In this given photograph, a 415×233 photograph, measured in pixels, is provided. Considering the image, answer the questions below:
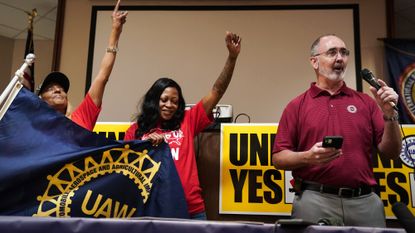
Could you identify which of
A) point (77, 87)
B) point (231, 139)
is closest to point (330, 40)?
point (231, 139)

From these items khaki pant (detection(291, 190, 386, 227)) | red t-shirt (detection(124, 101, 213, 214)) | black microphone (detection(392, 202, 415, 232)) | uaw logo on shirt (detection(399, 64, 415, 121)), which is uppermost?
uaw logo on shirt (detection(399, 64, 415, 121))

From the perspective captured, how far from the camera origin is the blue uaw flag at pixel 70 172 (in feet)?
4.69

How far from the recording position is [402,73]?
12.6 feet

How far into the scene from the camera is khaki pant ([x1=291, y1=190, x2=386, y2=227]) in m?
1.66

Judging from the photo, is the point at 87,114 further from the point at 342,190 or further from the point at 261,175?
the point at 342,190

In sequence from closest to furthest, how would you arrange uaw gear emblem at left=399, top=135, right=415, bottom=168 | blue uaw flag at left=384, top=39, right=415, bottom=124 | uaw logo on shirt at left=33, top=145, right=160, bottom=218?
uaw logo on shirt at left=33, top=145, right=160, bottom=218 < uaw gear emblem at left=399, top=135, right=415, bottom=168 < blue uaw flag at left=384, top=39, right=415, bottom=124

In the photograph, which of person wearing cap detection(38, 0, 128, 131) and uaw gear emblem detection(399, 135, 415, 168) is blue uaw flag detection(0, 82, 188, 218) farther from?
uaw gear emblem detection(399, 135, 415, 168)

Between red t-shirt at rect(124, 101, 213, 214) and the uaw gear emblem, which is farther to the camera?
the uaw gear emblem

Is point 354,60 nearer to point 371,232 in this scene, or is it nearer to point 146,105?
point 146,105

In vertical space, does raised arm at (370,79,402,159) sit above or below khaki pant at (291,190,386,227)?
above

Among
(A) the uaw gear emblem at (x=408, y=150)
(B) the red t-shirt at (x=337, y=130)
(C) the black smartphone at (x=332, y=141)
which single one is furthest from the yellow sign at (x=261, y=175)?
(C) the black smartphone at (x=332, y=141)

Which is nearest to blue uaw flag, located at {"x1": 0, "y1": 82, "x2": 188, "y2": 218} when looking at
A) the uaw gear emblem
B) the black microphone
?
the black microphone

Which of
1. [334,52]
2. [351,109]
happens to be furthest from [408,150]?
[334,52]

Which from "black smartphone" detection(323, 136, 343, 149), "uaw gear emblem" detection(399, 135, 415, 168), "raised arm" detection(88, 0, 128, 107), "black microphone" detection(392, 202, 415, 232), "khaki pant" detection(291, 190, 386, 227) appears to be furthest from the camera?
"uaw gear emblem" detection(399, 135, 415, 168)
